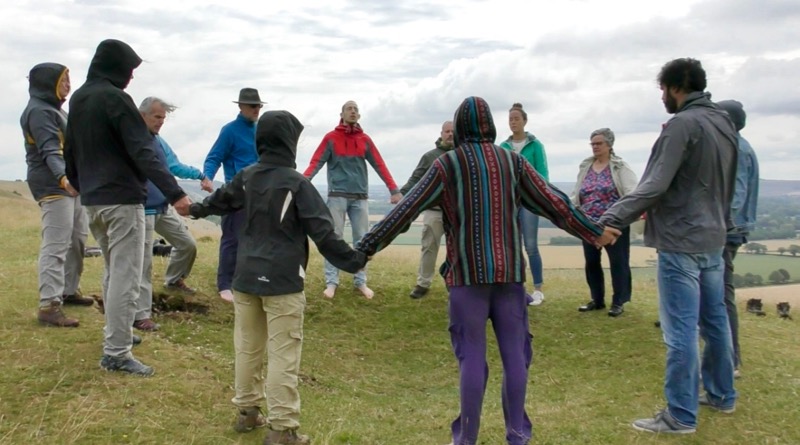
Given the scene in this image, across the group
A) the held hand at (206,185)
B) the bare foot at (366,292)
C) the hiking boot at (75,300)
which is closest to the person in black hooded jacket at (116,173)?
the hiking boot at (75,300)

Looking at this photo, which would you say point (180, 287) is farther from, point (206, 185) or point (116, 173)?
point (116, 173)

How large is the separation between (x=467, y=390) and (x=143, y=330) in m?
4.26

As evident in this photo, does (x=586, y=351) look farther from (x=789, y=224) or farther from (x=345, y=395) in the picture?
(x=789, y=224)

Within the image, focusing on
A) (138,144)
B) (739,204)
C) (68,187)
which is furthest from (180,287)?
(739,204)

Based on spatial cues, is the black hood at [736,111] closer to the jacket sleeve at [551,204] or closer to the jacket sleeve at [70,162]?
the jacket sleeve at [551,204]

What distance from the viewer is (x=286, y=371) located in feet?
17.2

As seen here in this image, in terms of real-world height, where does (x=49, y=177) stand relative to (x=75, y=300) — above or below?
above

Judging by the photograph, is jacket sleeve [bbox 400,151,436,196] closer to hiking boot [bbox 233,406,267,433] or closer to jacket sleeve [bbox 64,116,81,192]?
jacket sleeve [bbox 64,116,81,192]

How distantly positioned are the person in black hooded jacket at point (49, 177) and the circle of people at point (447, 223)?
0.01 meters

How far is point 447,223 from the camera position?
5.14 m

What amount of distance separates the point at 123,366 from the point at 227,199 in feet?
6.29

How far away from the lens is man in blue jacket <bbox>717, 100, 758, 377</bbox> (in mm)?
6934

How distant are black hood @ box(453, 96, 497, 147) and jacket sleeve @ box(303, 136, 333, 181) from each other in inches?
217

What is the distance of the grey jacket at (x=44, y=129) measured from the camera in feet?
23.0
